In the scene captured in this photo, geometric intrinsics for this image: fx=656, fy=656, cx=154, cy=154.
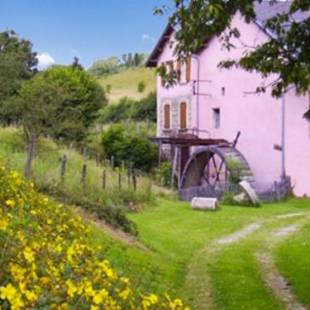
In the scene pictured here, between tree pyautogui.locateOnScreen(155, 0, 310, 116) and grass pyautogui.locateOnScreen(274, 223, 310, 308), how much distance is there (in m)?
3.46

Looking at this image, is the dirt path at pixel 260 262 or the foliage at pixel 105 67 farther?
the foliage at pixel 105 67

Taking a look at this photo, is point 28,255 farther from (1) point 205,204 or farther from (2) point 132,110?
(2) point 132,110

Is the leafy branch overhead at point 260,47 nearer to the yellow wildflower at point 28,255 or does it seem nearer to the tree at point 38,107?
the yellow wildflower at point 28,255

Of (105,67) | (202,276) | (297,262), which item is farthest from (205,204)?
(105,67)

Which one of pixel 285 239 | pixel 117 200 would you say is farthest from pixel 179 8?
pixel 117 200

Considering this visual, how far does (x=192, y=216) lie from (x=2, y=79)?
56.6 ft

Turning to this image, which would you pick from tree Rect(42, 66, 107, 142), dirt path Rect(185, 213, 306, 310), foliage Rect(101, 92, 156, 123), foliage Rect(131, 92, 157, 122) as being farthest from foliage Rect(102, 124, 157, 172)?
foliage Rect(131, 92, 157, 122)

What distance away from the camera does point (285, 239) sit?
18375 mm

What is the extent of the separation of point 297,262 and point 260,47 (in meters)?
5.48

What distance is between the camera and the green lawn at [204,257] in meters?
10.4

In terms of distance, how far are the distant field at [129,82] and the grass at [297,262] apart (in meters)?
58.3

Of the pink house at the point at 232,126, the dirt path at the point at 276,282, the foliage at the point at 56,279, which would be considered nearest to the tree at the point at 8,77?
the pink house at the point at 232,126

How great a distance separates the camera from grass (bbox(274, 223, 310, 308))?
11.5 m

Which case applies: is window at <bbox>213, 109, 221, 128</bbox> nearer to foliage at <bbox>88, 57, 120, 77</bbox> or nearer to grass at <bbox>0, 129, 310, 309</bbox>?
grass at <bbox>0, 129, 310, 309</bbox>
